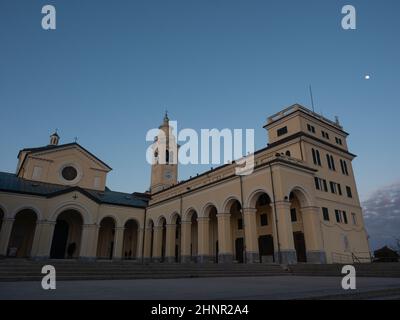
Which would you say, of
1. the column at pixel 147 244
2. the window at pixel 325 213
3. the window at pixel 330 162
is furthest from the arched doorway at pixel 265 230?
the column at pixel 147 244

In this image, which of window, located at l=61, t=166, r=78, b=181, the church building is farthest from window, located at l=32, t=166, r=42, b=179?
window, located at l=61, t=166, r=78, b=181

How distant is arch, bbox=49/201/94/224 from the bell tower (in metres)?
19.1

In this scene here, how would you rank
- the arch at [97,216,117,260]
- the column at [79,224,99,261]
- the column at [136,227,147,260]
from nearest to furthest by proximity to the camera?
the column at [79,224,99,261] → the arch at [97,216,117,260] → the column at [136,227,147,260]

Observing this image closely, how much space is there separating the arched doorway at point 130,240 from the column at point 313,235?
24.2 m

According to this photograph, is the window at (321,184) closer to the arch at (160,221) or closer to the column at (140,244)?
the arch at (160,221)

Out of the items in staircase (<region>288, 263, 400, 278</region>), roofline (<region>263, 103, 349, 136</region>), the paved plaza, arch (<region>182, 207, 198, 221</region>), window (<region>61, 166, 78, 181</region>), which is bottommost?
the paved plaza

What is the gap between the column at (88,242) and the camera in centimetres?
2983

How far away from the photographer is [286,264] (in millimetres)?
A: 19656

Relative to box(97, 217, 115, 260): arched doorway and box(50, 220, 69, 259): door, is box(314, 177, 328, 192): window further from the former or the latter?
box(50, 220, 69, 259): door

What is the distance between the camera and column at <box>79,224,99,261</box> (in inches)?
1175

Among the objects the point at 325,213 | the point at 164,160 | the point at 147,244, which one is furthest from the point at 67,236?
the point at 325,213

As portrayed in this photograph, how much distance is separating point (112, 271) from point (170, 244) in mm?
20496

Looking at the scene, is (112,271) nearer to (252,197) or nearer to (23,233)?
(252,197)
